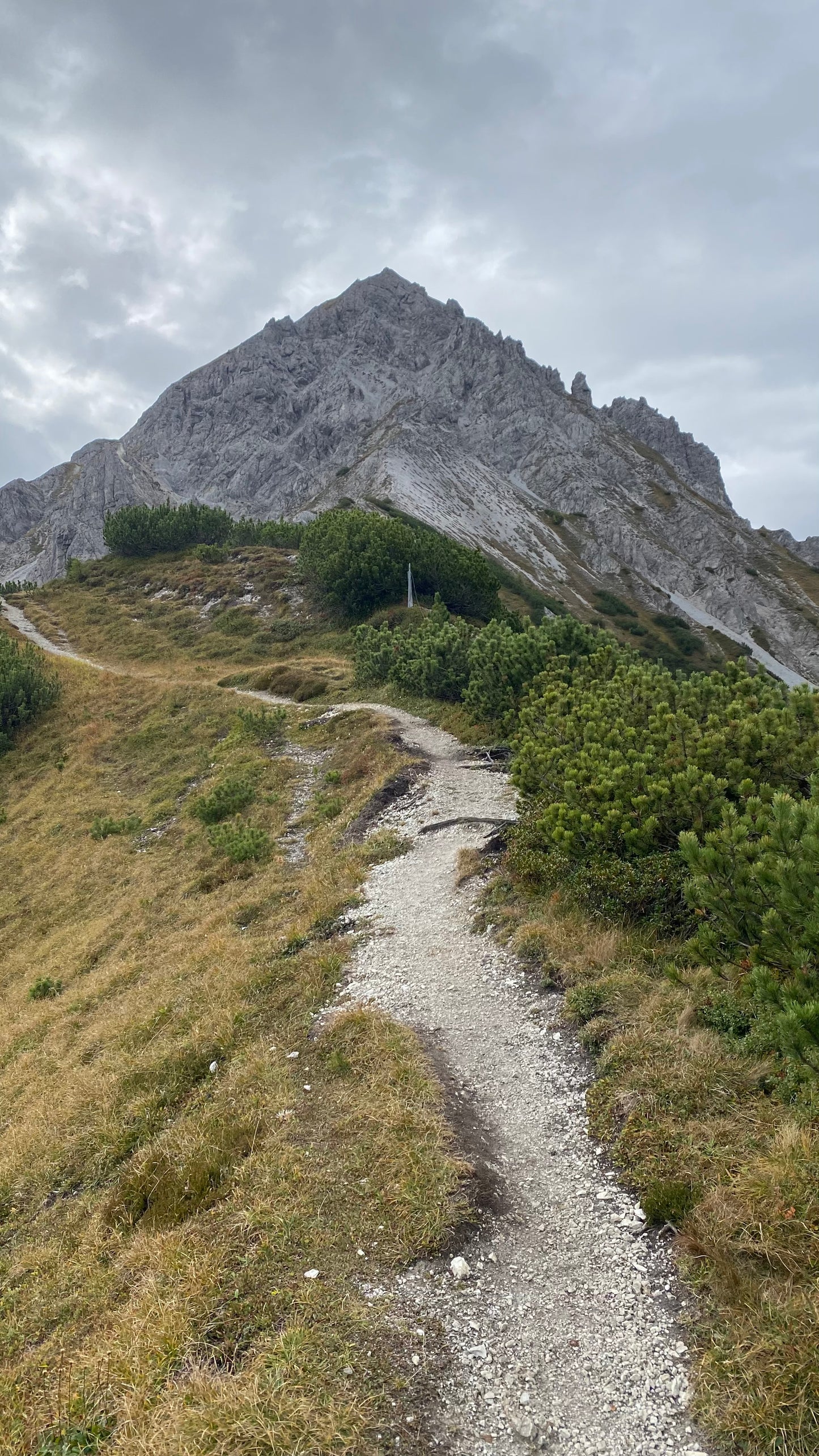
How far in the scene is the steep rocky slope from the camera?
114m

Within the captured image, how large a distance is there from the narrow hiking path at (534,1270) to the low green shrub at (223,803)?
12.3 meters

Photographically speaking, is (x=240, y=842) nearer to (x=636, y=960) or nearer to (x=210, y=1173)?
(x=210, y=1173)

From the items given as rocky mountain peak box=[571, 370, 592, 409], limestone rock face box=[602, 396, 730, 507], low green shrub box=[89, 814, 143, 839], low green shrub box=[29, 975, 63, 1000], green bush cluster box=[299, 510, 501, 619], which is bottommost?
low green shrub box=[29, 975, 63, 1000]

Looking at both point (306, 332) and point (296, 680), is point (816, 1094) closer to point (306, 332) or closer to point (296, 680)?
point (296, 680)

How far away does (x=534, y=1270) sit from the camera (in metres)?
5.34

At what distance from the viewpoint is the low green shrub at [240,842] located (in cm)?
1753

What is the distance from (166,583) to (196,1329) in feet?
220

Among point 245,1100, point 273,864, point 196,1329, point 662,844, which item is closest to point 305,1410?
point 196,1329

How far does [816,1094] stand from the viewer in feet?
18.2

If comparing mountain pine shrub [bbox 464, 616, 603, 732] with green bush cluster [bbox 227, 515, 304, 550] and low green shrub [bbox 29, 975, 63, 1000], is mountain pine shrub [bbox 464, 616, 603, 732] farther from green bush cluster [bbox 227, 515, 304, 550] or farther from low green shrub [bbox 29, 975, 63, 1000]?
green bush cluster [bbox 227, 515, 304, 550]

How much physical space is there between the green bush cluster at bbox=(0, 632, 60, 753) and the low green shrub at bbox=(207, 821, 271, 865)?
67.1ft

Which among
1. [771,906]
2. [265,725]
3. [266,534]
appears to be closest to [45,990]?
[771,906]

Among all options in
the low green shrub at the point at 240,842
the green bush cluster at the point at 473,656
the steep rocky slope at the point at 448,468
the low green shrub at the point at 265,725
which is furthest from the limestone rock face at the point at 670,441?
the low green shrub at the point at 240,842

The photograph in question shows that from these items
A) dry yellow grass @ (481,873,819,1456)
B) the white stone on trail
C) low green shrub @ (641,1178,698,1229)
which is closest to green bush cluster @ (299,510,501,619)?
the white stone on trail
